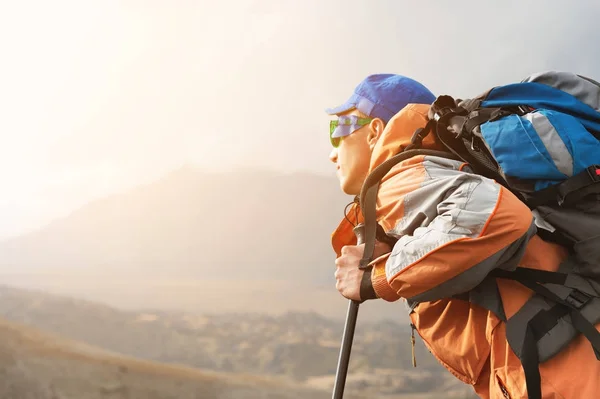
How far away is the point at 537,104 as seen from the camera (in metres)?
1.08

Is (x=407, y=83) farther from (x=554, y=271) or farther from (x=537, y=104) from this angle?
(x=554, y=271)

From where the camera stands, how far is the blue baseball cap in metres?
1.60

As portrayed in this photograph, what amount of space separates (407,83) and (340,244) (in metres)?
0.65

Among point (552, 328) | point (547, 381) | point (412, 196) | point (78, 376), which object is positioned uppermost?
point (412, 196)

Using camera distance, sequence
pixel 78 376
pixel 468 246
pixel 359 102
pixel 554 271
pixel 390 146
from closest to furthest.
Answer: pixel 468 246
pixel 554 271
pixel 390 146
pixel 359 102
pixel 78 376

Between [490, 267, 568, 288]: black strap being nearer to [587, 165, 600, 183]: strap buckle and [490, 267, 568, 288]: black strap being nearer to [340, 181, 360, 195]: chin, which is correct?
[587, 165, 600, 183]: strap buckle

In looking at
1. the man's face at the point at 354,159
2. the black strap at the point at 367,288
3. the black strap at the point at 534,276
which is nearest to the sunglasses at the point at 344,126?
the man's face at the point at 354,159

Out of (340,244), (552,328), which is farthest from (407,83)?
(552,328)

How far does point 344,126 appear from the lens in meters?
1.64

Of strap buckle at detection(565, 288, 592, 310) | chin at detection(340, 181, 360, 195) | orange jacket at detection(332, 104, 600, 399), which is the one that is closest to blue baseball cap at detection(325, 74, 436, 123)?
chin at detection(340, 181, 360, 195)

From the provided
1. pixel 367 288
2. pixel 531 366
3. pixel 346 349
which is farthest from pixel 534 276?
pixel 346 349

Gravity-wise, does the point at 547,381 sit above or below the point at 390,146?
below

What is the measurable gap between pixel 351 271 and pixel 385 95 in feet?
2.38

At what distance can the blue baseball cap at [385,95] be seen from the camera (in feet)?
5.24
